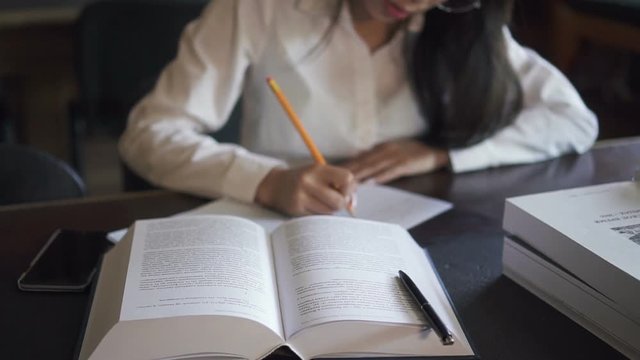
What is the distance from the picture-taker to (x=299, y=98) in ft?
4.11

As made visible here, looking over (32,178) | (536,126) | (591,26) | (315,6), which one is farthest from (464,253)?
(591,26)

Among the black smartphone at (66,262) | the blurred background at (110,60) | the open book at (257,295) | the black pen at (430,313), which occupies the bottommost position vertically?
the blurred background at (110,60)

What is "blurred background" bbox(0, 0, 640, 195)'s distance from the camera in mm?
2076

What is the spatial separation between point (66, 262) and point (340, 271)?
0.33 metres

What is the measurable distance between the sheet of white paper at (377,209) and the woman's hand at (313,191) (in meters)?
0.02

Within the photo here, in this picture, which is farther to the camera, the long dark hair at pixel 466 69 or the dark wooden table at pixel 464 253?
the long dark hair at pixel 466 69

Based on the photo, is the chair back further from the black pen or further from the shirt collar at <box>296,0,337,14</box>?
the black pen

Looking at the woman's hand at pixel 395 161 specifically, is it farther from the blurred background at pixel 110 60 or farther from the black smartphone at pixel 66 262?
the blurred background at pixel 110 60

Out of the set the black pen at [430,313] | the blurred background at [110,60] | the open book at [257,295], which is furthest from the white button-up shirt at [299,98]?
the blurred background at [110,60]

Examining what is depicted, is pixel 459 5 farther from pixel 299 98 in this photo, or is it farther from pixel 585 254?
pixel 585 254

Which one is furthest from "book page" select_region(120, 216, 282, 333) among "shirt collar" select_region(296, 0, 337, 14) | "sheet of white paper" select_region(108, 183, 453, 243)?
"shirt collar" select_region(296, 0, 337, 14)

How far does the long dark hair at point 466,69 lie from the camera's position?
4.07ft

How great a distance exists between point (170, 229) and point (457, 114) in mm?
637

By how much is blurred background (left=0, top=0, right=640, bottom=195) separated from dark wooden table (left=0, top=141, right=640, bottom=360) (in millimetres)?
838
